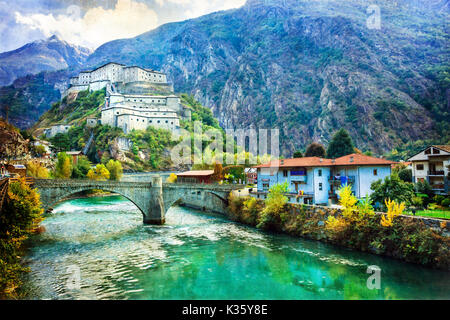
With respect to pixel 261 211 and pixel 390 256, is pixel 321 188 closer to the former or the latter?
pixel 261 211

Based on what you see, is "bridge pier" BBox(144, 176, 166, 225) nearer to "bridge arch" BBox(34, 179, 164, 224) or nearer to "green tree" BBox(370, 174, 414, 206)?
"bridge arch" BBox(34, 179, 164, 224)

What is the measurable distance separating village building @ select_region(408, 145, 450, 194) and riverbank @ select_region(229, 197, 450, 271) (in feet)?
54.4

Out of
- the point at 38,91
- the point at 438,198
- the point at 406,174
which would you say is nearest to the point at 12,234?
the point at 438,198

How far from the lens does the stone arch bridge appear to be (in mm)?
31766

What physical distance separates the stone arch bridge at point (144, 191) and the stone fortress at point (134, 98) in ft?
220

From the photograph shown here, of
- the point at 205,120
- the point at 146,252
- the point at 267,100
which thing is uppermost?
the point at 267,100

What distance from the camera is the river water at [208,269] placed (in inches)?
652

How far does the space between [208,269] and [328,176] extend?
2284 cm

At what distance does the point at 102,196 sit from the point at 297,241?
59101mm

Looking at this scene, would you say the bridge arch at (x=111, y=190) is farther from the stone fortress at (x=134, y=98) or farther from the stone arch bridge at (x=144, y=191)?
the stone fortress at (x=134, y=98)

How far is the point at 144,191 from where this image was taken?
36688 millimetres

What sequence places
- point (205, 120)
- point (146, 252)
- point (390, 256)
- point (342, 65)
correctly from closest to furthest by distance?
point (390, 256) → point (146, 252) → point (205, 120) → point (342, 65)

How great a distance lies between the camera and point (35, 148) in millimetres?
71312

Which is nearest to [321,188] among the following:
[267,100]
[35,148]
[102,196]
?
[102,196]
